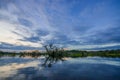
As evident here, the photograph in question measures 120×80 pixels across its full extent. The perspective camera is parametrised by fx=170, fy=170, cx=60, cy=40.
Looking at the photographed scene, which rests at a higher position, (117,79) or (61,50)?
(61,50)

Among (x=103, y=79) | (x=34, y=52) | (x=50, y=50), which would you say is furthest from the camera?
(x=34, y=52)

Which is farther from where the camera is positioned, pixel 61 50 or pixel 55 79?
pixel 61 50

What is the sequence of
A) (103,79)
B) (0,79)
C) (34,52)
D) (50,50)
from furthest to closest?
(34,52) → (50,50) → (103,79) → (0,79)

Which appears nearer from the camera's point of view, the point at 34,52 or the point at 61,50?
the point at 61,50

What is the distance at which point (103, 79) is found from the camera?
2092 cm

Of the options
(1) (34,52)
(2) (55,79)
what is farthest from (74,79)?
(1) (34,52)

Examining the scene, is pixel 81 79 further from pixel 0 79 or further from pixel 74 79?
pixel 0 79

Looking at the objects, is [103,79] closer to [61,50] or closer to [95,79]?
[95,79]

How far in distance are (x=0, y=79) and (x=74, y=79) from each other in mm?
8758

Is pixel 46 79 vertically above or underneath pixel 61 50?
underneath

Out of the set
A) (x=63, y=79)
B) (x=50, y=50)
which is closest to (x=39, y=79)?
(x=63, y=79)

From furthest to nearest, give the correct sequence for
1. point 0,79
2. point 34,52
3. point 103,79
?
point 34,52 < point 103,79 < point 0,79

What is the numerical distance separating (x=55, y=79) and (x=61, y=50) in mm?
86392

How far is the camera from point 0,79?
19562 mm
